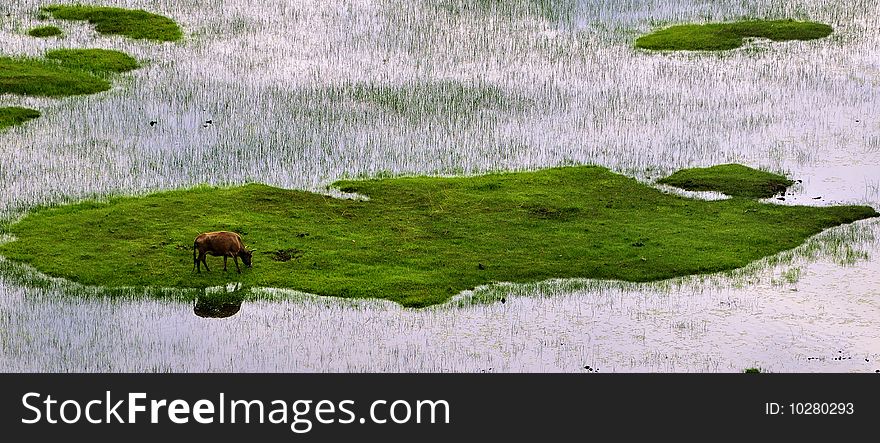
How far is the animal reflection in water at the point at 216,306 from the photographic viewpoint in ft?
69.6

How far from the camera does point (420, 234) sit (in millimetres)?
24516

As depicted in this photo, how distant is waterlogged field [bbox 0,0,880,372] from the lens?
20281mm

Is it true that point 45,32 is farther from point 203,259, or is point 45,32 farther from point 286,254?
point 203,259

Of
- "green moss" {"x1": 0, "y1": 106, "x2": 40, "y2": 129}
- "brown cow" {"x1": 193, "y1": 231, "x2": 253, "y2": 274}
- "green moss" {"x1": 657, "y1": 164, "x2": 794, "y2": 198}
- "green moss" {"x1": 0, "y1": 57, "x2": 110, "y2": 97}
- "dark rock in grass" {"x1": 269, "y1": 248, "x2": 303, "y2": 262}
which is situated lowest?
"dark rock in grass" {"x1": 269, "y1": 248, "x2": 303, "y2": 262}

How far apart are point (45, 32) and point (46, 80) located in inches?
216

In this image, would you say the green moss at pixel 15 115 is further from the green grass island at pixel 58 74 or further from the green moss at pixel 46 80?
the green moss at pixel 46 80

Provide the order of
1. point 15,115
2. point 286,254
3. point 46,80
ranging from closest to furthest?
point 286,254 → point 15,115 → point 46,80

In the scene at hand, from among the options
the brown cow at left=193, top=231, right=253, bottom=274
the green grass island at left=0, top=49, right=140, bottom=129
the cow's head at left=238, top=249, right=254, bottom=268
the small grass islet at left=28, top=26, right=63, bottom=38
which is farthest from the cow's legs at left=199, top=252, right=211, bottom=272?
the small grass islet at left=28, top=26, right=63, bottom=38

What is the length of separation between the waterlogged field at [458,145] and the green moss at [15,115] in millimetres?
330

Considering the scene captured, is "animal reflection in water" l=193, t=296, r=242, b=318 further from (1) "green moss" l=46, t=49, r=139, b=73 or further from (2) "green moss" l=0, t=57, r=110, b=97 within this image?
(1) "green moss" l=46, t=49, r=139, b=73

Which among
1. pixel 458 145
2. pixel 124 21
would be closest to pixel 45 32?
pixel 124 21

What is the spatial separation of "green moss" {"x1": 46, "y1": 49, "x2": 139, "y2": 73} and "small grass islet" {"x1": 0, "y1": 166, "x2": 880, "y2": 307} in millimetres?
10368

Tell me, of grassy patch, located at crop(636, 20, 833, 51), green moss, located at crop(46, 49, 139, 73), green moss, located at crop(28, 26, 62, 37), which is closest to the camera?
green moss, located at crop(46, 49, 139, 73)

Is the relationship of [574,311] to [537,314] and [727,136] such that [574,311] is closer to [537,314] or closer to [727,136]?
[537,314]
